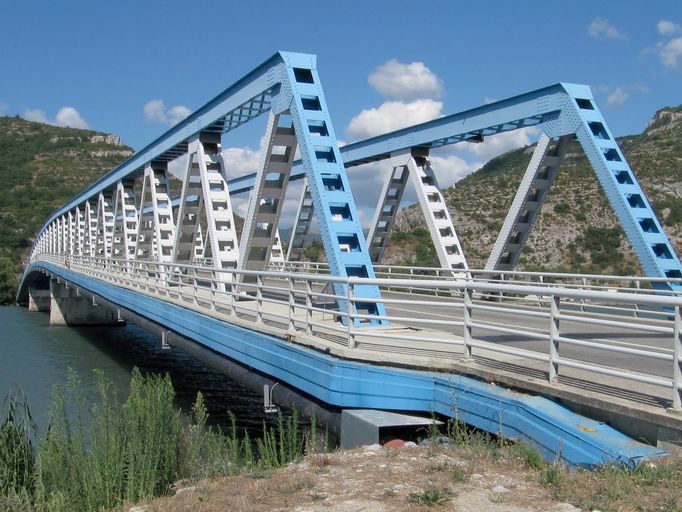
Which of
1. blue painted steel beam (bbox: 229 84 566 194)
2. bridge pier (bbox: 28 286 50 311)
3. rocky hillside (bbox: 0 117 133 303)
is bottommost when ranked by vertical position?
bridge pier (bbox: 28 286 50 311)

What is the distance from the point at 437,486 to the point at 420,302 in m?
3.30

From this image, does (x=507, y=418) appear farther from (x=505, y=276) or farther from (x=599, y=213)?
(x=599, y=213)

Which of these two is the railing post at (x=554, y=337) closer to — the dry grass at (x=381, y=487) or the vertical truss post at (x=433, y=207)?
the dry grass at (x=381, y=487)

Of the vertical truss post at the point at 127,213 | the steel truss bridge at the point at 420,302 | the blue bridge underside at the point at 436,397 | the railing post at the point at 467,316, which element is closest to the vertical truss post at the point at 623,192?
the steel truss bridge at the point at 420,302

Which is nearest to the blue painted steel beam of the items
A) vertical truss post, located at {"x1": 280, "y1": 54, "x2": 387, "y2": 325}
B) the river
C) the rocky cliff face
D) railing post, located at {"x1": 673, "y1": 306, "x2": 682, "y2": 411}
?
vertical truss post, located at {"x1": 280, "y1": 54, "x2": 387, "y2": 325}

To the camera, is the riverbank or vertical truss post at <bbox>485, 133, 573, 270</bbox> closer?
the riverbank

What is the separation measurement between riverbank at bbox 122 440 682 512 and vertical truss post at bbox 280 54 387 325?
4845 millimetres

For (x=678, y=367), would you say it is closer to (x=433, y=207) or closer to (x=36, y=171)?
(x=433, y=207)

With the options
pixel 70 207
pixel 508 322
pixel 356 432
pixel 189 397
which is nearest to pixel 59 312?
pixel 70 207

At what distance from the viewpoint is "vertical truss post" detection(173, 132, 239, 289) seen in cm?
1827

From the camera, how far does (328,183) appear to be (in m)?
13.0

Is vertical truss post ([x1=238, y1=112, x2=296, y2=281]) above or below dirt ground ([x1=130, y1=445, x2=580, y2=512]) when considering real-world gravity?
above

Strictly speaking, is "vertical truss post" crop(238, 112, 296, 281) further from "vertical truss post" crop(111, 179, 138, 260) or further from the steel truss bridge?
"vertical truss post" crop(111, 179, 138, 260)

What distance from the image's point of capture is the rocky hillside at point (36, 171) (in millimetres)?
92188
